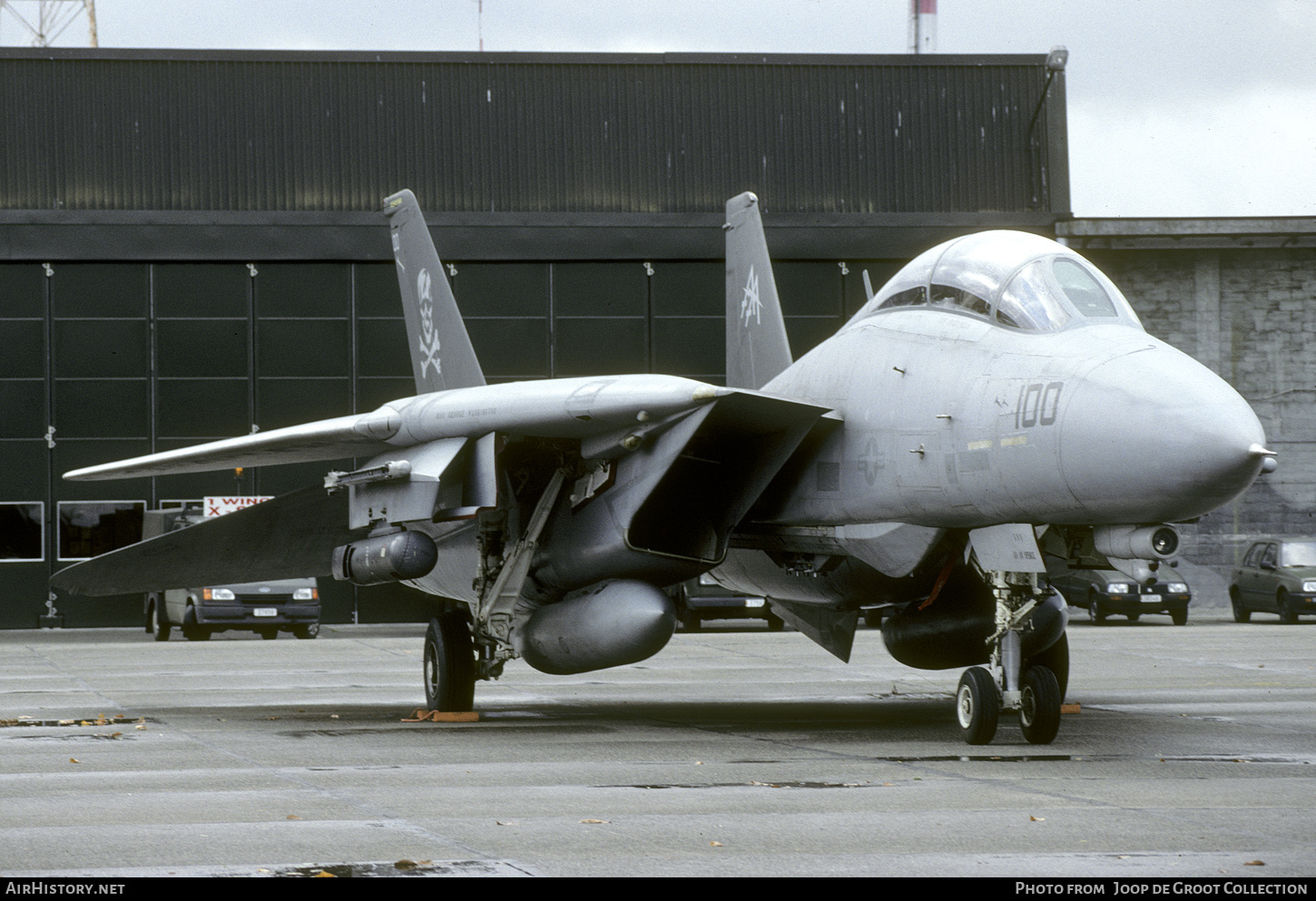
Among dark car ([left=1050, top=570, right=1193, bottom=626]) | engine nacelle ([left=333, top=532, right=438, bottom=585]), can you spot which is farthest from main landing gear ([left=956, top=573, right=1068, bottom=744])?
dark car ([left=1050, top=570, right=1193, bottom=626])

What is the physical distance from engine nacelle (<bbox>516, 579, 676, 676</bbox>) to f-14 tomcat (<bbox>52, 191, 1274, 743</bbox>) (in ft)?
0.06

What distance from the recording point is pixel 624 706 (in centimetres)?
1420

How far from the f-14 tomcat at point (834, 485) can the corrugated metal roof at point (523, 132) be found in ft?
61.7

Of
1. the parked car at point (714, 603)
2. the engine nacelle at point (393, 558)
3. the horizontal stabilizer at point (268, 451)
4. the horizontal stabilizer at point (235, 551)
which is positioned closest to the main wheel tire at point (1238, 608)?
the parked car at point (714, 603)

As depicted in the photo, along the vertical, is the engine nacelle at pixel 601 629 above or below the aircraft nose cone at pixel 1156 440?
below

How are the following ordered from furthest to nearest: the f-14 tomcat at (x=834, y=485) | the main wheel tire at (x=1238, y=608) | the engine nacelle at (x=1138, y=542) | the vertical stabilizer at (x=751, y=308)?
the main wheel tire at (x=1238, y=608), the vertical stabilizer at (x=751, y=308), the engine nacelle at (x=1138, y=542), the f-14 tomcat at (x=834, y=485)

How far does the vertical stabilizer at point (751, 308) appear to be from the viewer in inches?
597

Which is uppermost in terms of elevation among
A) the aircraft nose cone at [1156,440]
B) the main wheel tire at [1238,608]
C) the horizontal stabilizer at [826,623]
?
the aircraft nose cone at [1156,440]

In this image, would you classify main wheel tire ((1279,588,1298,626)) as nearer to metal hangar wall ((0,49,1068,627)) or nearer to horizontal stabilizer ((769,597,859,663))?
metal hangar wall ((0,49,1068,627))

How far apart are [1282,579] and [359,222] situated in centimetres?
1878

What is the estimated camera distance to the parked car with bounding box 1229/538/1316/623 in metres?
29.3

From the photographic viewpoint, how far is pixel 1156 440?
28.1 feet

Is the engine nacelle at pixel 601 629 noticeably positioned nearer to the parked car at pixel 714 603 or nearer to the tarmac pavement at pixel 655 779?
the tarmac pavement at pixel 655 779
